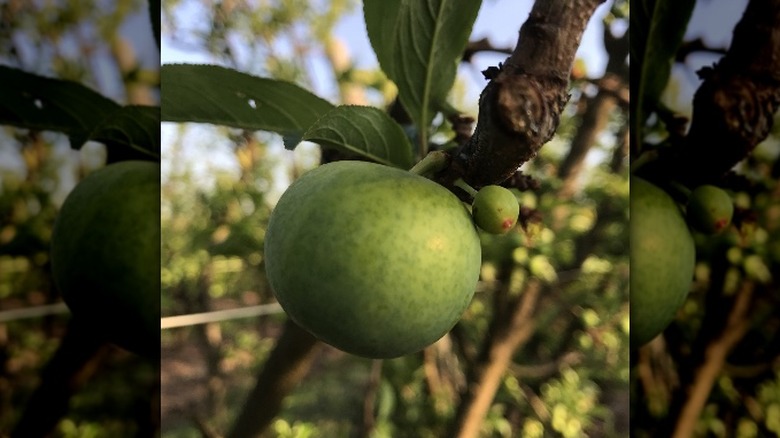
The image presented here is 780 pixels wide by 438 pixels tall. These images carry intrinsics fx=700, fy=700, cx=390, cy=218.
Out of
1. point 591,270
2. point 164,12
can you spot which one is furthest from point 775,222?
point 164,12

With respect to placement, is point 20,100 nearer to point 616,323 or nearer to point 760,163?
point 616,323

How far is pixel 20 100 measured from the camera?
2.68 ft

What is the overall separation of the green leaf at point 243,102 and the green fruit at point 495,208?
0.74 ft

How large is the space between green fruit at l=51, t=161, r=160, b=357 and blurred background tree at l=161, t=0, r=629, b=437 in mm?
28

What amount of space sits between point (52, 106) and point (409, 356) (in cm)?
56

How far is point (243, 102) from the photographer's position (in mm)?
735

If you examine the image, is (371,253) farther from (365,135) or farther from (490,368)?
(490,368)

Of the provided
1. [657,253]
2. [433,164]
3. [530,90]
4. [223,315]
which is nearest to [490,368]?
[657,253]

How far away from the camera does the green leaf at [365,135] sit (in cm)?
64

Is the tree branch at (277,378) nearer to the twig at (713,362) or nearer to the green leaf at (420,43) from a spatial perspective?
the green leaf at (420,43)

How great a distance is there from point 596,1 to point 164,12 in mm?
532

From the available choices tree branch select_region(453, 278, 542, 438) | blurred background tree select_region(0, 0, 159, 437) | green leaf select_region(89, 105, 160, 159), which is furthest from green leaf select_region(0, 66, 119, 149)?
tree branch select_region(453, 278, 542, 438)

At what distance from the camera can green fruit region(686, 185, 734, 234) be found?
829 millimetres

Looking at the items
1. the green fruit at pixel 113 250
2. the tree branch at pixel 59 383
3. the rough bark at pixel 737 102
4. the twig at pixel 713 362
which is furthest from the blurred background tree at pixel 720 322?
the tree branch at pixel 59 383
